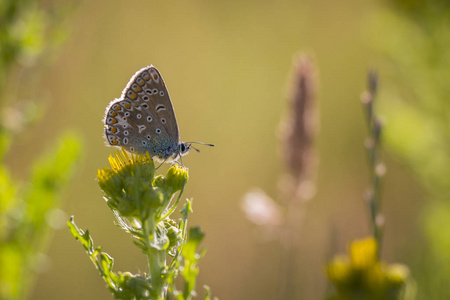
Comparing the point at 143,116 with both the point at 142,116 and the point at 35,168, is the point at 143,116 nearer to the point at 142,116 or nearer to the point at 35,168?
the point at 142,116

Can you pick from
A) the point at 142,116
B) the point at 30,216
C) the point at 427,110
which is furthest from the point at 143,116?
the point at 427,110

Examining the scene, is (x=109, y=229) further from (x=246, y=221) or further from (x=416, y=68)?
(x=416, y=68)

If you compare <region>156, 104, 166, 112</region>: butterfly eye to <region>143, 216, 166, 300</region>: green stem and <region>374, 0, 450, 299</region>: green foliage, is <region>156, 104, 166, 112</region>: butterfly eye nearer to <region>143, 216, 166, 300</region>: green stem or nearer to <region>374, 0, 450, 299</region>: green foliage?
<region>143, 216, 166, 300</region>: green stem

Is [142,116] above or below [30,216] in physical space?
above

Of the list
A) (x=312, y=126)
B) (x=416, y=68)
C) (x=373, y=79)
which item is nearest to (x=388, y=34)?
(x=416, y=68)

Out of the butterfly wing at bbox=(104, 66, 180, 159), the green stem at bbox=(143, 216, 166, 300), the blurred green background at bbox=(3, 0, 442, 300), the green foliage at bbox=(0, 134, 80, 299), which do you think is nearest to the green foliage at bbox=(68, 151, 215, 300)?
the green stem at bbox=(143, 216, 166, 300)

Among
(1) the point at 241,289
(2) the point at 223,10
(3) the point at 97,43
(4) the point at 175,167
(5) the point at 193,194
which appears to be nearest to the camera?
(4) the point at 175,167

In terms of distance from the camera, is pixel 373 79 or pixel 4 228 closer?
pixel 373 79

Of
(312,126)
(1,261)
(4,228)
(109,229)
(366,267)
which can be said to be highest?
(366,267)

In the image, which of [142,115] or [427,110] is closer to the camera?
[142,115]
